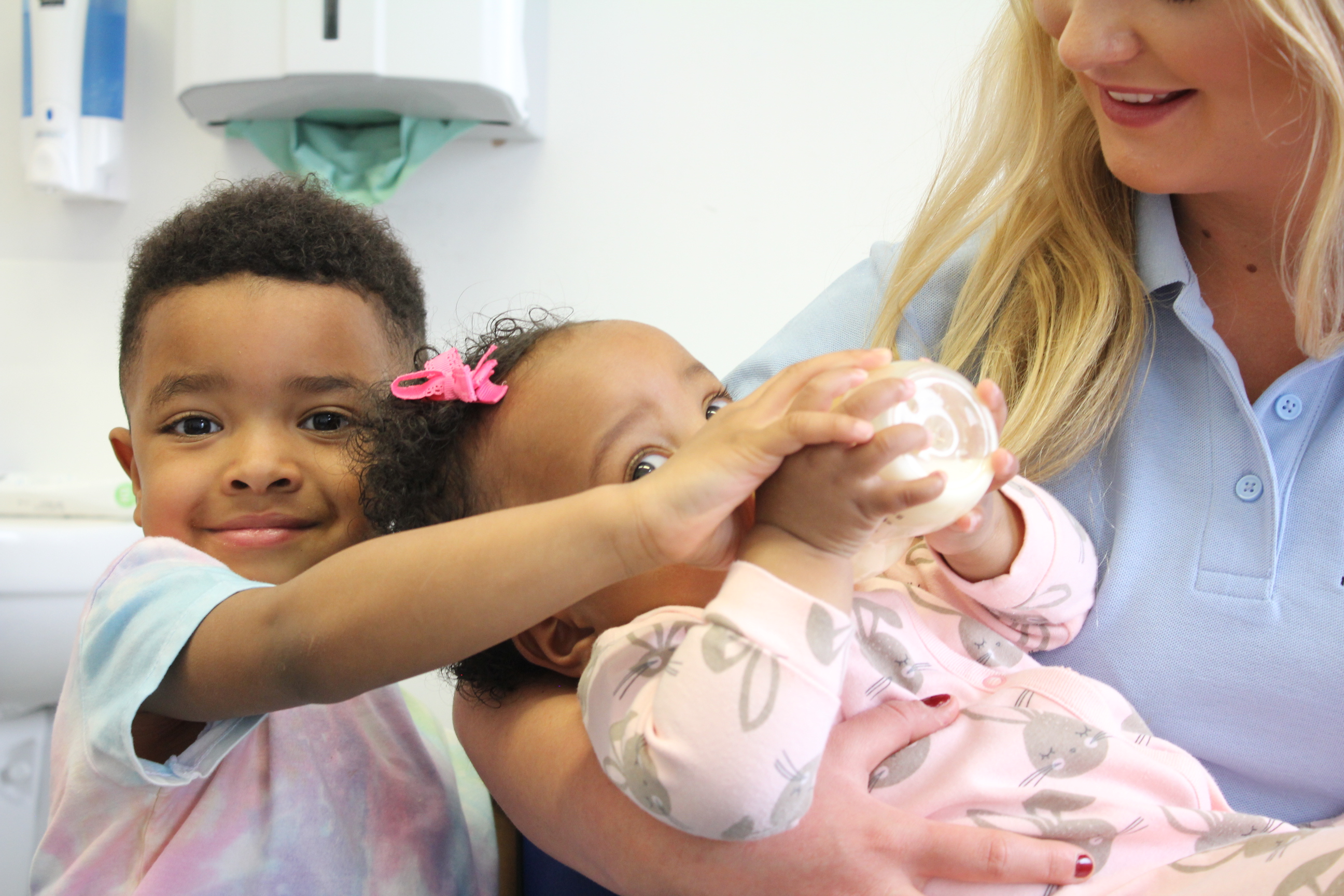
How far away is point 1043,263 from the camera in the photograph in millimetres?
1062

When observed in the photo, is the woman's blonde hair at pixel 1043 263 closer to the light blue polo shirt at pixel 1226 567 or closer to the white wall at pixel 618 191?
the light blue polo shirt at pixel 1226 567

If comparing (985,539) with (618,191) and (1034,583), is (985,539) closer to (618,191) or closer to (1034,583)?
(1034,583)

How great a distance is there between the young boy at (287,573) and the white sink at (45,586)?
36 centimetres

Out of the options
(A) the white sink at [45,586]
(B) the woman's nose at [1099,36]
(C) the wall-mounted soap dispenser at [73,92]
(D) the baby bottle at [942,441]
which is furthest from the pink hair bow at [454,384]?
(C) the wall-mounted soap dispenser at [73,92]

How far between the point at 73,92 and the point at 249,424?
49.5 inches

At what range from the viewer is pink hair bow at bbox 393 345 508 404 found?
88 cm

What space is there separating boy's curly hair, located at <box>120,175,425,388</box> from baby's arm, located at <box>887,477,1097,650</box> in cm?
70

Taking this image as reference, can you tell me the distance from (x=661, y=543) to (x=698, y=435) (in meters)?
0.08

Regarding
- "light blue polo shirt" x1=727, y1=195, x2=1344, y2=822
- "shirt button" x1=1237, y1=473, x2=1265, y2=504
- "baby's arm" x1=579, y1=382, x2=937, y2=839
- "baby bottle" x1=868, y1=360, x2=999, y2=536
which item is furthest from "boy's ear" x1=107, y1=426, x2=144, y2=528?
"shirt button" x1=1237, y1=473, x2=1265, y2=504

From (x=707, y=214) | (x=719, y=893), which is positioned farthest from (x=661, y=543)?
(x=707, y=214)

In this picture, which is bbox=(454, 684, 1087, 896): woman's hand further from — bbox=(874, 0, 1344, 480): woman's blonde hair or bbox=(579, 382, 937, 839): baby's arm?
bbox=(874, 0, 1344, 480): woman's blonde hair

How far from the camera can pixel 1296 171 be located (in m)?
0.87

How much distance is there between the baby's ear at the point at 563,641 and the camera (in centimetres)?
89

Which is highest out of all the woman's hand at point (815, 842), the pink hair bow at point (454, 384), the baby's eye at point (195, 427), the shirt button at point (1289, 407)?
the shirt button at point (1289, 407)
